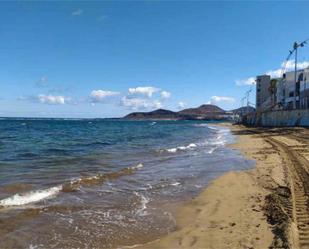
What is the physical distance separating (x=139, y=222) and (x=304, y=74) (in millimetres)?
77785

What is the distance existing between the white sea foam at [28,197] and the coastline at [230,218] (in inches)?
171

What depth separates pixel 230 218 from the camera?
9.16m

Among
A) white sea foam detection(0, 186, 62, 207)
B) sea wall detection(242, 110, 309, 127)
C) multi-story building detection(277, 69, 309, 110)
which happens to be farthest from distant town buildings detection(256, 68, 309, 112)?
white sea foam detection(0, 186, 62, 207)

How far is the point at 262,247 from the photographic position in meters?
6.92

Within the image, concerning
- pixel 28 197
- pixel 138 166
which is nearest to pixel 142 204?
pixel 28 197

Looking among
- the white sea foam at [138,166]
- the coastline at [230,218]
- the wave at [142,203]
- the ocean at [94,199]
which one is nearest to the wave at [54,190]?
the ocean at [94,199]

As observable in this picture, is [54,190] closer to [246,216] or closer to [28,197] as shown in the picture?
[28,197]

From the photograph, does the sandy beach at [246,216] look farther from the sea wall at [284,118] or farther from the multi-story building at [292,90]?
the multi-story building at [292,90]

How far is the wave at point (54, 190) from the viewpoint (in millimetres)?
11500

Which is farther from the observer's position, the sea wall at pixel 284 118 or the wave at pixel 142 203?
the sea wall at pixel 284 118

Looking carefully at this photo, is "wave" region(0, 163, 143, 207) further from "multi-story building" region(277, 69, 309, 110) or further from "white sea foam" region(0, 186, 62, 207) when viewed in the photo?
"multi-story building" region(277, 69, 309, 110)

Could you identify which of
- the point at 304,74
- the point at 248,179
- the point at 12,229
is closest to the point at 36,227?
the point at 12,229

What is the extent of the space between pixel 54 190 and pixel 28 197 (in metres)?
1.30

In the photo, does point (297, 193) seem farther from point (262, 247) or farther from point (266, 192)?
point (262, 247)
